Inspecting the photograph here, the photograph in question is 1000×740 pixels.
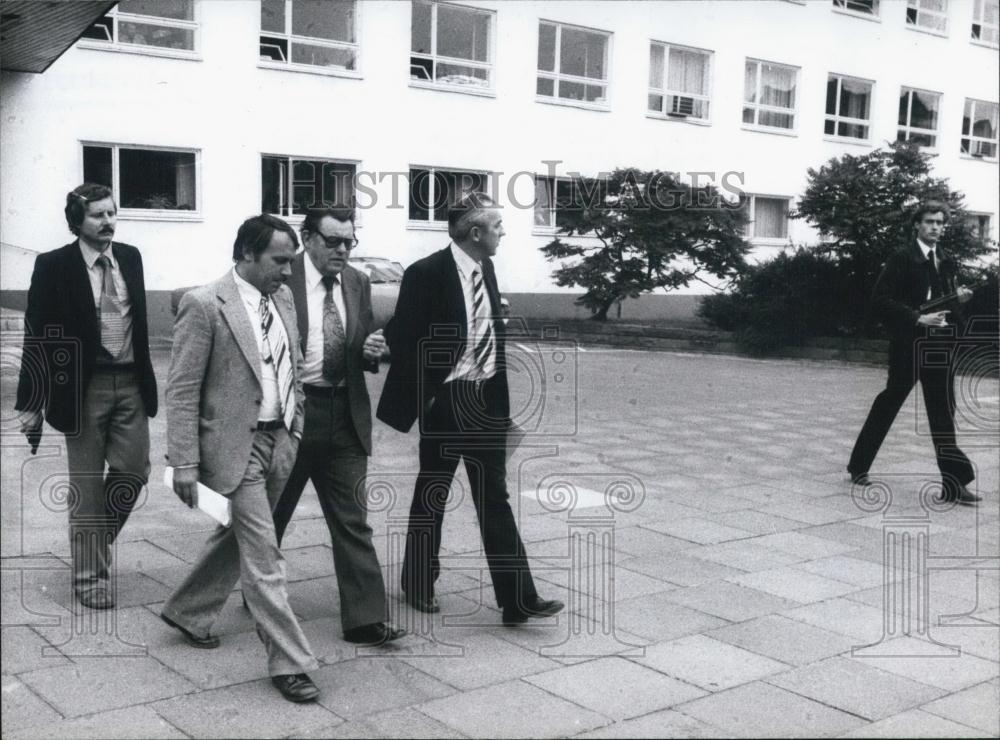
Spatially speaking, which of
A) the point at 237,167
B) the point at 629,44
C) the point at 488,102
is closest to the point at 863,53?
the point at 629,44

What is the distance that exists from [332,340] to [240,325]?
0.51m

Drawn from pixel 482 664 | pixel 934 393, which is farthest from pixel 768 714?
pixel 934 393

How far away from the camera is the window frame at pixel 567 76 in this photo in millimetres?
23812

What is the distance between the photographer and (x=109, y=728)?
3.63 meters

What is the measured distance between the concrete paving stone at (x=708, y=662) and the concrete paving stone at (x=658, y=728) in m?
0.36

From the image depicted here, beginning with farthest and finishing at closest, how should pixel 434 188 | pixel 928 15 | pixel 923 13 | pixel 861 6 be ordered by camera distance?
pixel 928 15, pixel 923 13, pixel 861 6, pixel 434 188

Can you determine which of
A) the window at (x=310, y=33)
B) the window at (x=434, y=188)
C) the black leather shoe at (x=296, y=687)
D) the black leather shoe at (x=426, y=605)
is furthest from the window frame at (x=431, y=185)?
the black leather shoe at (x=296, y=687)

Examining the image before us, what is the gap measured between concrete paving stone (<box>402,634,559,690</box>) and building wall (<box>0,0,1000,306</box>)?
12.1 meters

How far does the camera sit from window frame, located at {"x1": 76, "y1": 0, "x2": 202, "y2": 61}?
18.4 m

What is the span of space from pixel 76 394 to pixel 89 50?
15062 millimetres

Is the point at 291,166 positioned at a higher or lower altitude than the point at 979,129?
lower

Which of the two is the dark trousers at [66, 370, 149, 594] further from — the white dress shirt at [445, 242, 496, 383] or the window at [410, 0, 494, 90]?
the window at [410, 0, 494, 90]

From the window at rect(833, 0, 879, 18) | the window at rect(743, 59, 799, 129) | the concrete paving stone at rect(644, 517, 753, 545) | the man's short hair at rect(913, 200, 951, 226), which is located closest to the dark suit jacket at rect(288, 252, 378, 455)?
the concrete paving stone at rect(644, 517, 753, 545)

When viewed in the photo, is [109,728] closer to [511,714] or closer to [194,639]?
[194,639]
